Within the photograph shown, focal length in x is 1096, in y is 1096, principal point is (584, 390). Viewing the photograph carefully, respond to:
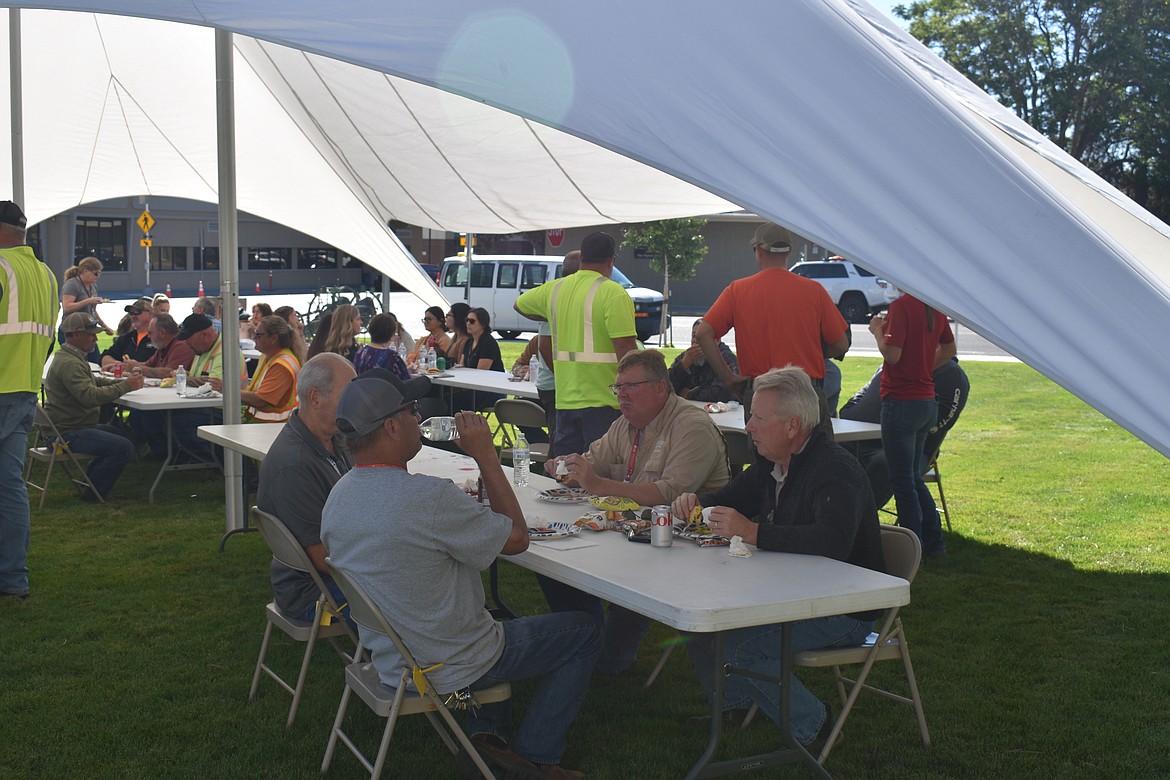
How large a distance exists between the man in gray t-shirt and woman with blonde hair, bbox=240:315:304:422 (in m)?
4.24

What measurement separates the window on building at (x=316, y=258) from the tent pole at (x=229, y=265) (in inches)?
1672

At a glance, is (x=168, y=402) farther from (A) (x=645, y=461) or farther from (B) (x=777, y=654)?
(B) (x=777, y=654)

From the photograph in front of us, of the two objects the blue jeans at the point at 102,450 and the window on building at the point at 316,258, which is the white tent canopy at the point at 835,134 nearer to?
the blue jeans at the point at 102,450

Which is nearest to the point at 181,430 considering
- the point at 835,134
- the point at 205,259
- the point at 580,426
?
the point at 580,426

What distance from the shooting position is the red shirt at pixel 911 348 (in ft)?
20.2

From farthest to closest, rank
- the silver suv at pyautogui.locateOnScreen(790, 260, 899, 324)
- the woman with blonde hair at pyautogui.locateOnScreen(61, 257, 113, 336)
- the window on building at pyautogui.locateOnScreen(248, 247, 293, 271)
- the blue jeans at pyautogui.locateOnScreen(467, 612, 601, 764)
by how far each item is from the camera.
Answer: the window on building at pyautogui.locateOnScreen(248, 247, 293, 271) < the silver suv at pyautogui.locateOnScreen(790, 260, 899, 324) < the woman with blonde hair at pyautogui.locateOnScreen(61, 257, 113, 336) < the blue jeans at pyautogui.locateOnScreen(467, 612, 601, 764)

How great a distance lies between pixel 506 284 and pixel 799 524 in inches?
846

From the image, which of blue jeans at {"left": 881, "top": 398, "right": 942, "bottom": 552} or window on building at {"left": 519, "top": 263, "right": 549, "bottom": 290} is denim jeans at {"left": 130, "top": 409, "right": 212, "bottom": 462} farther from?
window on building at {"left": 519, "top": 263, "right": 549, "bottom": 290}

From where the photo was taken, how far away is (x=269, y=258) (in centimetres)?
4634

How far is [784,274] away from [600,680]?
2.47m

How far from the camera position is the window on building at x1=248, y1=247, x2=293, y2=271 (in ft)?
150

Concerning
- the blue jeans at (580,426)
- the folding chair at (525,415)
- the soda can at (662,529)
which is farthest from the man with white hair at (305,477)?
the folding chair at (525,415)

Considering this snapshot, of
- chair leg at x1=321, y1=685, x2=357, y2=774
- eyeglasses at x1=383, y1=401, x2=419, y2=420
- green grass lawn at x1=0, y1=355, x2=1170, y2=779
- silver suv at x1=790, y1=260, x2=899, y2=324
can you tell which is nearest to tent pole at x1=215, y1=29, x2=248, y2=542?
green grass lawn at x1=0, y1=355, x2=1170, y2=779

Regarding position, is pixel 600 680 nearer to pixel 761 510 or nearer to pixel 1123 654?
pixel 761 510
